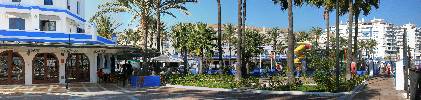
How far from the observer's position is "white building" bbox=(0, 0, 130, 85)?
30578mm

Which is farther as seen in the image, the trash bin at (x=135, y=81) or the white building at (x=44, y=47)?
the white building at (x=44, y=47)

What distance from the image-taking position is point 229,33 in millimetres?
116188

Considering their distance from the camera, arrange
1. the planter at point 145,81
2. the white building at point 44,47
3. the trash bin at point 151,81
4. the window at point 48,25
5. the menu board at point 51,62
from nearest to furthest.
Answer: the planter at point 145,81 < the trash bin at point 151,81 < the white building at point 44,47 < the menu board at point 51,62 < the window at point 48,25

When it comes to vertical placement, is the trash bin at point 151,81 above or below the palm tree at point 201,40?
below

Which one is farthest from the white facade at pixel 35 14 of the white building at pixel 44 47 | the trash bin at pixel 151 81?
the trash bin at pixel 151 81

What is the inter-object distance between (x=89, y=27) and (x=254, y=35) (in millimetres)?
20302

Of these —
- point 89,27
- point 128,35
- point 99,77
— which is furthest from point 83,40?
point 128,35

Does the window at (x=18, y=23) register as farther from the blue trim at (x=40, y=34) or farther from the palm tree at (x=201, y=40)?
the palm tree at (x=201, y=40)

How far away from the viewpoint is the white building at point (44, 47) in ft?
100

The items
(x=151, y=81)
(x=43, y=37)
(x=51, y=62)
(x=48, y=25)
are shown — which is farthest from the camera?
(x=48, y=25)

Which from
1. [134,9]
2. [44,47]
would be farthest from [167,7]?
[44,47]

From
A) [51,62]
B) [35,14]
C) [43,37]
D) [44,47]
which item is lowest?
[51,62]

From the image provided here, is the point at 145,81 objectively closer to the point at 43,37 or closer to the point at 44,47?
the point at 44,47

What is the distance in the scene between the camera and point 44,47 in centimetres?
2873
